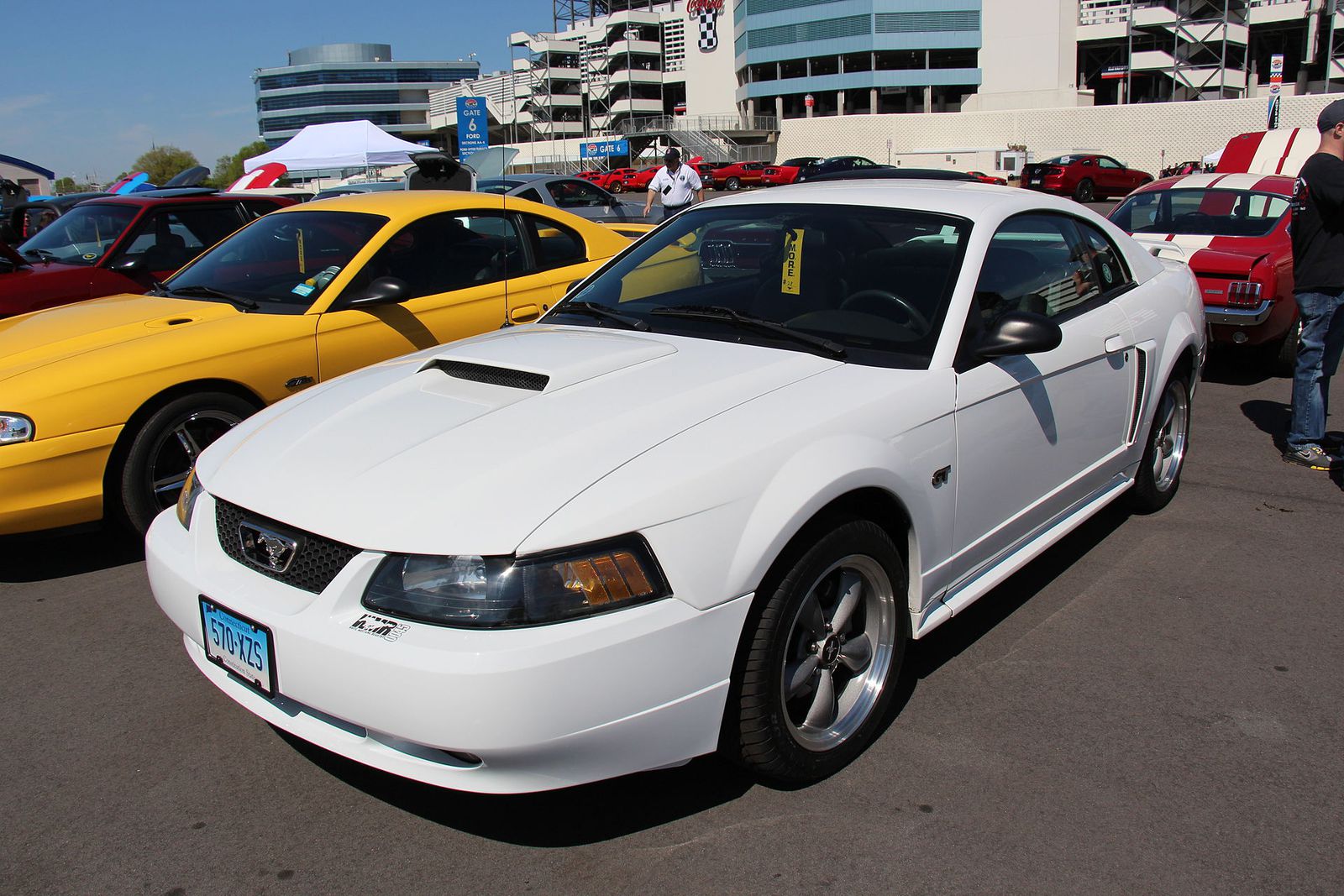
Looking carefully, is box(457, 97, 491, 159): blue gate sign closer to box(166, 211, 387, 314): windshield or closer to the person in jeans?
box(166, 211, 387, 314): windshield

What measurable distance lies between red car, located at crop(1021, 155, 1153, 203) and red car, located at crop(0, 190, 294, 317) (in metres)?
30.2

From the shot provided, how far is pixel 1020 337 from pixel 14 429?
3925 millimetres

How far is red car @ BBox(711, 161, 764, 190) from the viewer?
46781 millimetres

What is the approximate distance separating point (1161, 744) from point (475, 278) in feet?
13.9

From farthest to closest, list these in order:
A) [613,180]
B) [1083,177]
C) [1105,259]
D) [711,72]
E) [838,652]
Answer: [711,72] → [613,180] → [1083,177] → [1105,259] → [838,652]

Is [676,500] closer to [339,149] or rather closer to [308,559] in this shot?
[308,559]

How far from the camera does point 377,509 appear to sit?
237 centimetres

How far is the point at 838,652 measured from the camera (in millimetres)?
2838

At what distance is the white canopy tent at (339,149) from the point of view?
58.8 feet

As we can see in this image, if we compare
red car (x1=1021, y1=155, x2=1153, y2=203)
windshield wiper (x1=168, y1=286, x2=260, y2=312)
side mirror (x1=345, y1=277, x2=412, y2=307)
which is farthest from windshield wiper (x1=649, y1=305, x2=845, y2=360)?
red car (x1=1021, y1=155, x2=1153, y2=203)

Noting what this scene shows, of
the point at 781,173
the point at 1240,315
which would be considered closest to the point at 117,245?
the point at 1240,315

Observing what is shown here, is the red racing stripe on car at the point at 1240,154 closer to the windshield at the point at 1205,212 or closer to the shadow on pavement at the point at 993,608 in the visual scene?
the windshield at the point at 1205,212

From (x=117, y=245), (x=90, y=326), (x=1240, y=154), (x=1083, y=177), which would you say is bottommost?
(x=90, y=326)

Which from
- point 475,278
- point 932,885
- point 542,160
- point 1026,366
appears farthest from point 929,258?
point 542,160
